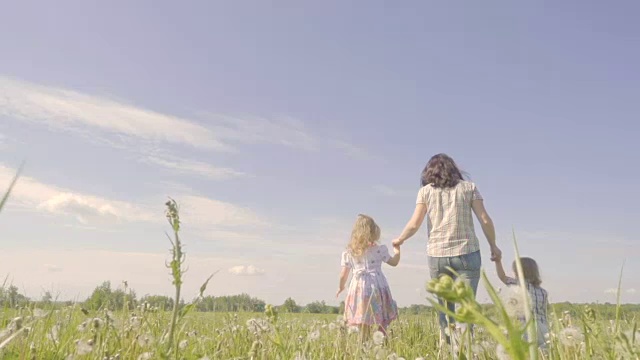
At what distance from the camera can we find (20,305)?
13.8 feet

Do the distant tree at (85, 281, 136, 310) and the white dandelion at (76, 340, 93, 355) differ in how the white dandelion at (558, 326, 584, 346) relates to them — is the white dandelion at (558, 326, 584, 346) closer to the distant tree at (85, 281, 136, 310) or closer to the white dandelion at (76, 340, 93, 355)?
the white dandelion at (76, 340, 93, 355)

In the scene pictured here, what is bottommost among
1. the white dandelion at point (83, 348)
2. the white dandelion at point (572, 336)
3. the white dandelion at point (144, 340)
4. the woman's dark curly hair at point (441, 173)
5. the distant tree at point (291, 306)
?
the white dandelion at point (83, 348)

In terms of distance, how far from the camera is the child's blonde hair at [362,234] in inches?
384

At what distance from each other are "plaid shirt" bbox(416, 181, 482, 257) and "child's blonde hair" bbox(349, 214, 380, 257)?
1.10m

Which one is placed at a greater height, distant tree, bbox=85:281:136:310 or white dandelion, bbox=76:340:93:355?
distant tree, bbox=85:281:136:310

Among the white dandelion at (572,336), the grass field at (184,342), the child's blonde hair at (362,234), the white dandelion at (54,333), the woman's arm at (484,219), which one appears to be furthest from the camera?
the child's blonde hair at (362,234)

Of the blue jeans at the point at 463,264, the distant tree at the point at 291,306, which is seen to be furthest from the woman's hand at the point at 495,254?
the distant tree at the point at 291,306

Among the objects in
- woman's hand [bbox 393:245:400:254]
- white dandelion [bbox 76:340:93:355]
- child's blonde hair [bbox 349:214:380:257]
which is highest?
child's blonde hair [bbox 349:214:380:257]

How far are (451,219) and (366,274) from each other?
A: 1.73 meters

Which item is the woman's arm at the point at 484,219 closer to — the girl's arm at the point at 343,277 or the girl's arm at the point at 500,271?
the girl's arm at the point at 500,271

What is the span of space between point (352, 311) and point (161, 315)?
16.9 feet

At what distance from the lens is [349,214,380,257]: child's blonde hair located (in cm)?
977

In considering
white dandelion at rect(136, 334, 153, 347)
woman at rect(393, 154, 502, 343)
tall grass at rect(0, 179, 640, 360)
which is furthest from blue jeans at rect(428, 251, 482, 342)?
white dandelion at rect(136, 334, 153, 347)

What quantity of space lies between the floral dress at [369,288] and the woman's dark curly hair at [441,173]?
4.62ft
